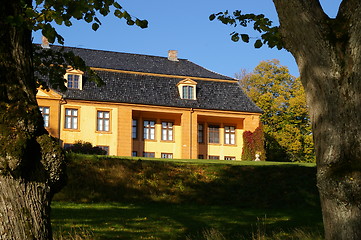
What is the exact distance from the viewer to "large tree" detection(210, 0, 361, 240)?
4906 millimetres

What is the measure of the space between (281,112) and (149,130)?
1259 centimetres

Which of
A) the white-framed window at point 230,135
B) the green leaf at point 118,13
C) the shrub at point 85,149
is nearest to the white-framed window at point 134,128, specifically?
the shrub at point 85,149

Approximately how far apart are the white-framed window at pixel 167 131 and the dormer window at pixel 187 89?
2.37 meters

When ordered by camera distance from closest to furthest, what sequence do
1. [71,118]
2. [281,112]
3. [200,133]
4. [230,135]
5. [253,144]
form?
[71,118] → [253,144] → [200,133] → [230,135] → [281,112]

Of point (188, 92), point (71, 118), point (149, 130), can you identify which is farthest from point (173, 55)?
point (71, 118)

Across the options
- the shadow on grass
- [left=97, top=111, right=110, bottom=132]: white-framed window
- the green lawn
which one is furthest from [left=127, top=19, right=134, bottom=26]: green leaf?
[left=97, top=111, right=110, bottom=132]: white-framed window

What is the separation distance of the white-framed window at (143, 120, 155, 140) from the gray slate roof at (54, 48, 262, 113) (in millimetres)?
2231

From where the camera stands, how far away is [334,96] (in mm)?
5074

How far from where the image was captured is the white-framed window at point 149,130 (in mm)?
38016

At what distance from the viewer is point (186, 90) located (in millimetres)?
38281

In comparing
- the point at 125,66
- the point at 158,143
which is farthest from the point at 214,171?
the point at 125,66

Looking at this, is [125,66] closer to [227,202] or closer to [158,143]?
[158,143]

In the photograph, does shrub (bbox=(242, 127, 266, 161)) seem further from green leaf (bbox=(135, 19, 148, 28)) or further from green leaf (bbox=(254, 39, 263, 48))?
green leaf (bbox=(135, 19, 148, 28))

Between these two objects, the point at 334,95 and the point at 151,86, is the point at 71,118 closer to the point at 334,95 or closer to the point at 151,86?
the point at 151,86
